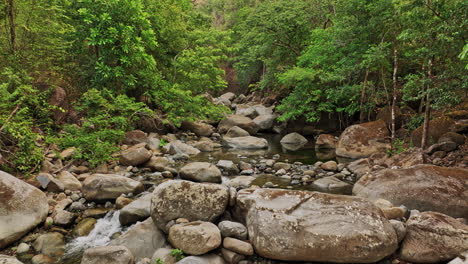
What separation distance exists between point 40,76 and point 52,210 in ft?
21.3

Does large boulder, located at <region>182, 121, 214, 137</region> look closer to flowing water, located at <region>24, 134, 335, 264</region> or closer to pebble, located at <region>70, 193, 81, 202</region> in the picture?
flowing water, located at <region>24, 134, 335, 264</region>

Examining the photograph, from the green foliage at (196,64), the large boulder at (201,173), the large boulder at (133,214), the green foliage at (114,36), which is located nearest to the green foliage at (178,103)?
the green foliage at (196,64)

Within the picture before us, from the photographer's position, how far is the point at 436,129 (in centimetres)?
954

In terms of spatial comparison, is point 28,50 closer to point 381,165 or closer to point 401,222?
point 401,222

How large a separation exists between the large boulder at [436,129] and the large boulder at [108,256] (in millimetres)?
9983

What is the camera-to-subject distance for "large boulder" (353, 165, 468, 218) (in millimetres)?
5453

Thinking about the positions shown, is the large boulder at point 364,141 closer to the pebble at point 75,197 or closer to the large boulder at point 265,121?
the large boulder at point 265,121

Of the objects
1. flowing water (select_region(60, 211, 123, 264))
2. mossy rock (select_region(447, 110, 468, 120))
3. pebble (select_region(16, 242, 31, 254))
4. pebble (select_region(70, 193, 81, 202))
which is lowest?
flowing water (select_region(60, 211, 123, 264))

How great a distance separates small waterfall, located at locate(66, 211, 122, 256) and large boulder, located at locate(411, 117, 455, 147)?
32.7ft

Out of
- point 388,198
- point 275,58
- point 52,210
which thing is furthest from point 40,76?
point 275,58

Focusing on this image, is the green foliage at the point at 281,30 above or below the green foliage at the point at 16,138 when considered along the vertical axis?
above

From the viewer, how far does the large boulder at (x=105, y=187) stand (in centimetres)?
635

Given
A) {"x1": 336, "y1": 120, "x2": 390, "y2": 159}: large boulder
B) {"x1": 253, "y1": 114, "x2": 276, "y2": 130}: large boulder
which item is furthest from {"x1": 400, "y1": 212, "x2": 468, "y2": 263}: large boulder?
{"x1": 253, "y1": 114, "x2": 276, "y2": 130}: large boulder

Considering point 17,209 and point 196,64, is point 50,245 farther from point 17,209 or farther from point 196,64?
point 196,64
